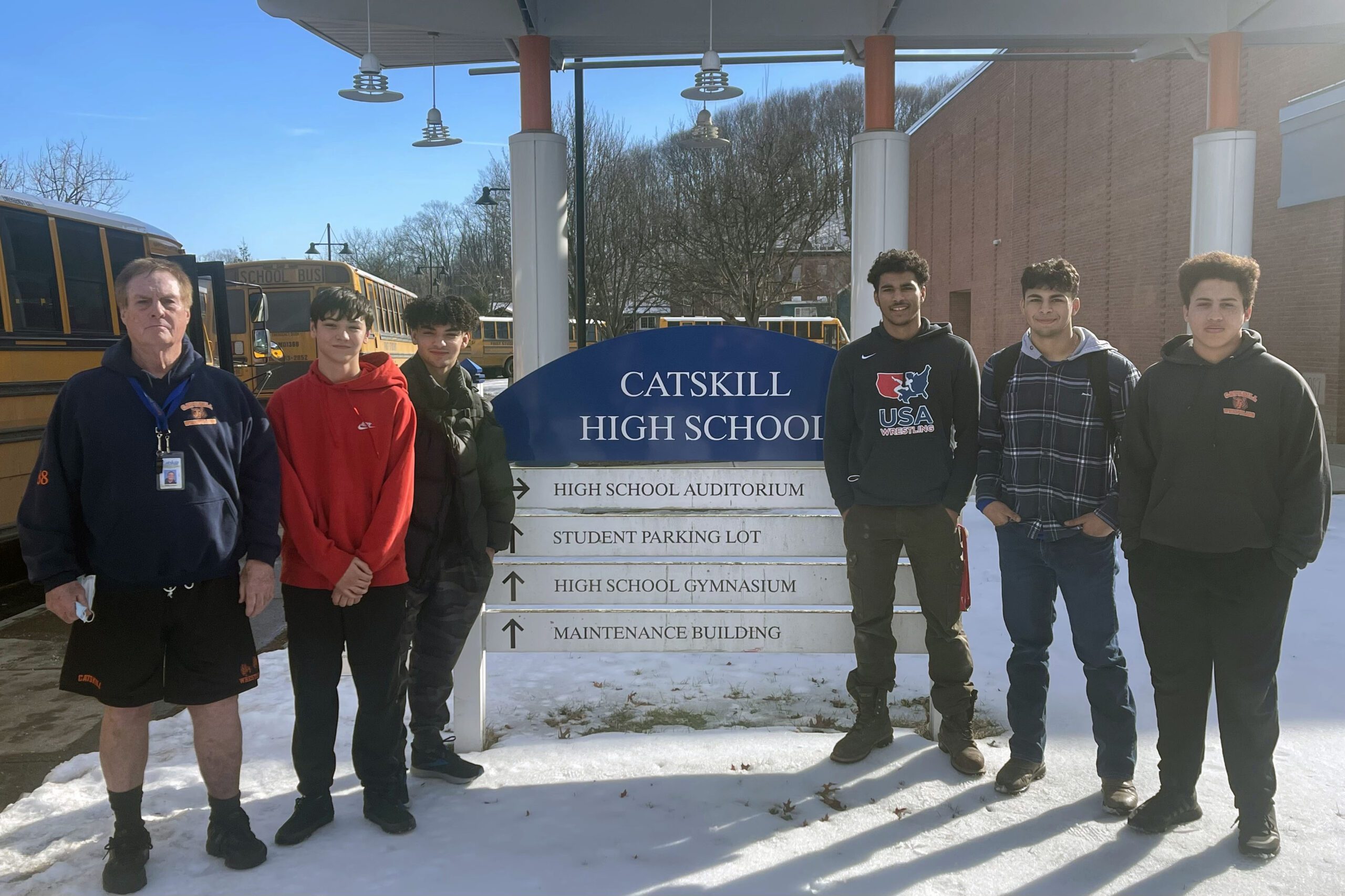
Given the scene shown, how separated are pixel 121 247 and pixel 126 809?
7.70 metres

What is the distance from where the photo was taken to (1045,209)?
29469 millimetres

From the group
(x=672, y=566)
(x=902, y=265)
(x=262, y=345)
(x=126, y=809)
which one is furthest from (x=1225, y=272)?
(x=262, y=345)

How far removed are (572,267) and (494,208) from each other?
558 inches

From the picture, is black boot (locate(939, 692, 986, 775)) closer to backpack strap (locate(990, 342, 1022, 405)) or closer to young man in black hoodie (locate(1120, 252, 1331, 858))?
young man in black hoodie (locate(1120, 252, 1331, 858))

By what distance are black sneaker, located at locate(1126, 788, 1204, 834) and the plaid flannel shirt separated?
949 millimetres

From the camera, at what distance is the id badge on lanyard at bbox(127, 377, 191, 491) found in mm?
2836

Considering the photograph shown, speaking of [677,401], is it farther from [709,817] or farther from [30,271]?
[30,271]

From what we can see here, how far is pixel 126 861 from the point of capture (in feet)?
9.65

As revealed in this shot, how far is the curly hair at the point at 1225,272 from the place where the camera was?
120 inches

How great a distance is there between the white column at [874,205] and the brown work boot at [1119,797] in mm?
5637

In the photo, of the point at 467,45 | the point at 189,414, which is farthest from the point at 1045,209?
the point at 189,414

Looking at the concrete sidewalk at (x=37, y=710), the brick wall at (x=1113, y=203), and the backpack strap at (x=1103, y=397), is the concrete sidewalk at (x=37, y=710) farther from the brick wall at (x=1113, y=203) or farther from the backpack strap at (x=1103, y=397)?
the brick wall at (x=1113, y=203)

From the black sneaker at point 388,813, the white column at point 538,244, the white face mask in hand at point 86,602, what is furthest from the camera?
the white column at point 538,244

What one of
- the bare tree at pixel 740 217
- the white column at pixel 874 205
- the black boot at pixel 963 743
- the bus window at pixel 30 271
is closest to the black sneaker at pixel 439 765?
the black boot at pixel 963 743
